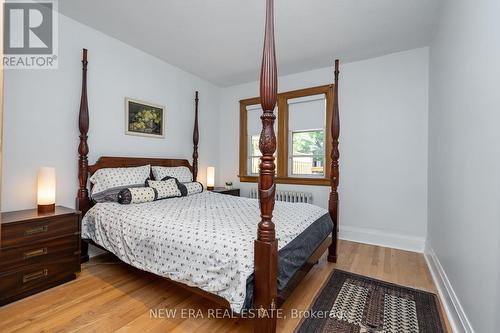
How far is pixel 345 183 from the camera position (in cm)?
368

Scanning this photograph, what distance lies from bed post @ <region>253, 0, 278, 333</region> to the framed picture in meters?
2.53

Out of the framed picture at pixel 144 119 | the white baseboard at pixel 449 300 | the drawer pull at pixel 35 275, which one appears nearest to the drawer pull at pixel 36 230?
the drawer pull at pixel 35 275

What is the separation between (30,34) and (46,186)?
1593 millimetres

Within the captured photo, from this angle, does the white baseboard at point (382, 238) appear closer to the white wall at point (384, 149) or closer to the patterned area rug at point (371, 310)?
the white wall at point (384, 149)

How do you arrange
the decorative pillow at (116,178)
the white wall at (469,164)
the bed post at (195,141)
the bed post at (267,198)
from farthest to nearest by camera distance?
the bed post at (195,141) < the decorative pillow at (116,178) < the bed post at (267,198) < the white wall at (469,164)

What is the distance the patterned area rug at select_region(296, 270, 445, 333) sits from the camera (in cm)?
170

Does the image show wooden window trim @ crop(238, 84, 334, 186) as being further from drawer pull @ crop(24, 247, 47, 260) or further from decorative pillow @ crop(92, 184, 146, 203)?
drawer pull @ crop(24, 247, 47, 260)

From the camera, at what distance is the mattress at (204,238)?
1.50 meters

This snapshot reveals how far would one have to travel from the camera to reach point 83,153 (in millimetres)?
2680

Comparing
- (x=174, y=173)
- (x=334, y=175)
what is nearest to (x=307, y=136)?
(x=334, y=175)

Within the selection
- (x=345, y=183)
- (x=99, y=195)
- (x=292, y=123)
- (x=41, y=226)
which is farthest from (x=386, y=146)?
(x=41, y=226)

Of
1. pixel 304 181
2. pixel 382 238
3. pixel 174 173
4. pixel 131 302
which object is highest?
pixel 174 173

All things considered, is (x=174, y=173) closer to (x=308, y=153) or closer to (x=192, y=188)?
(x=192, y=188)

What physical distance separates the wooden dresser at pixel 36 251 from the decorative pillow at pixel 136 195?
42 centimetres
